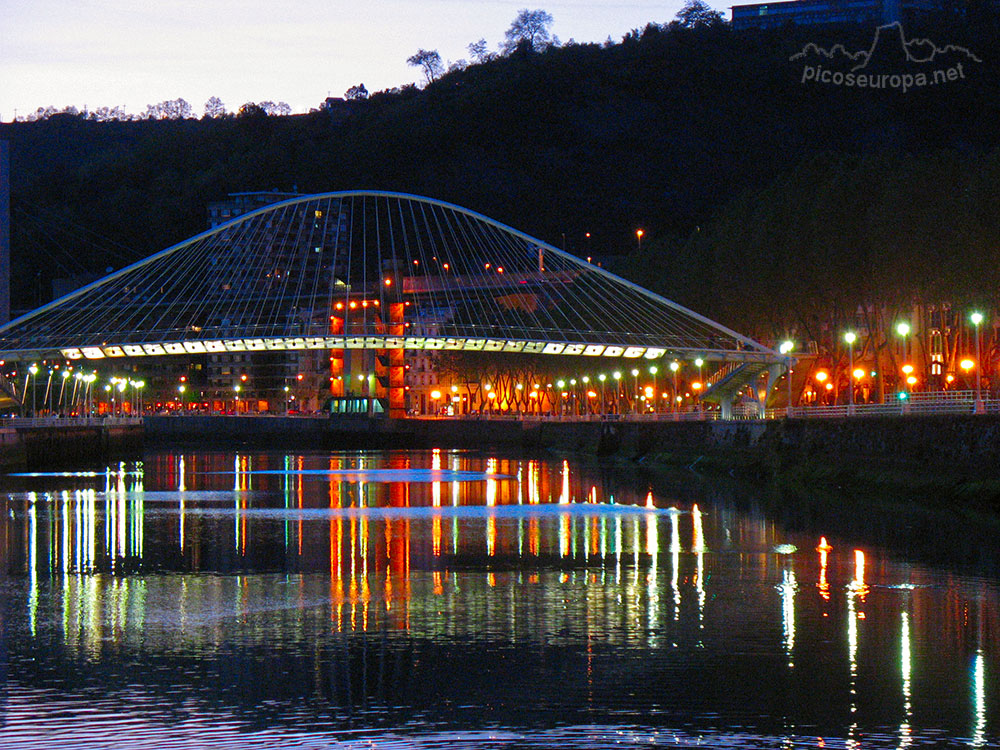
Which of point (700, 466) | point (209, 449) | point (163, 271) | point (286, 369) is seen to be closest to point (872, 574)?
point (700, 466)

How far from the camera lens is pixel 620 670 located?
21797mm

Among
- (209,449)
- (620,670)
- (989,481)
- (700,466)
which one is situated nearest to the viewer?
(620,670)

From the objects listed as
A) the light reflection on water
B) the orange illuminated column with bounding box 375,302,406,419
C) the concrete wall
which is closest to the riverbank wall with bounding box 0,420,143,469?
the concrete wall

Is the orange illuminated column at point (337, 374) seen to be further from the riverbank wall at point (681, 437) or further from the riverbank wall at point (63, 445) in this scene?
the riverbank wall at point (63, 445)

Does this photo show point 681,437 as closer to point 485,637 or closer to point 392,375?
point 485,637

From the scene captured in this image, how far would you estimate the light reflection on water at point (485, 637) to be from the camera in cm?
1875

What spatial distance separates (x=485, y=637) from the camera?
24406mm

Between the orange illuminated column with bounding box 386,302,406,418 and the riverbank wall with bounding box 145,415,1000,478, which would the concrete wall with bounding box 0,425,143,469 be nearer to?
the riverbank wall with bounding box 145,415,1000,478

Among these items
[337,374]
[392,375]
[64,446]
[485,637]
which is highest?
[337,374]

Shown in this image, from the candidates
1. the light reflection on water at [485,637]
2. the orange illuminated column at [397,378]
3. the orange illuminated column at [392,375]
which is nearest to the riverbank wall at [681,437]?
the light reflection on water at [485,637]

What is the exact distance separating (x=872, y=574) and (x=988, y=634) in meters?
7.58

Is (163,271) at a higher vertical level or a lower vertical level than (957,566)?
higher

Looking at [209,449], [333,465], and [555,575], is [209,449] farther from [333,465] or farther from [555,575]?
[555,575]

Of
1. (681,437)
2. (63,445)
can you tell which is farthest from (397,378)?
(681,437)
